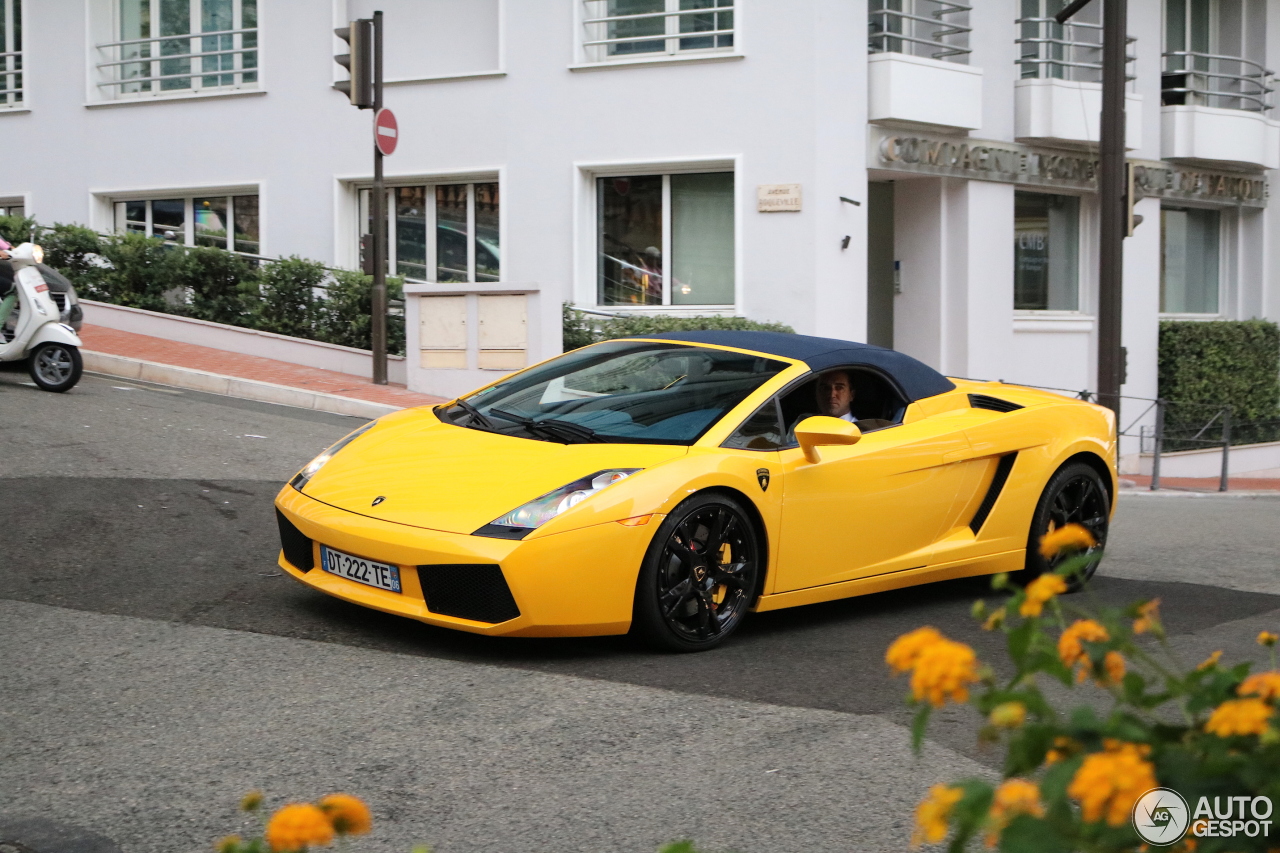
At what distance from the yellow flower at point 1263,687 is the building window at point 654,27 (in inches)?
632

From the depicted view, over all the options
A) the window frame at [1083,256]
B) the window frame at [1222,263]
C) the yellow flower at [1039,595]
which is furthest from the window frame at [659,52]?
the yellow flower at [1039,595]

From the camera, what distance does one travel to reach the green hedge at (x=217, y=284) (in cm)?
1656

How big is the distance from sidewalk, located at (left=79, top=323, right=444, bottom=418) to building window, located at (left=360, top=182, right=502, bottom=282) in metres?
3.28

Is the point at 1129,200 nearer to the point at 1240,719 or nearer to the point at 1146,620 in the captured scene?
the point at 1146,620

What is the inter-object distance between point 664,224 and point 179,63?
28.5ft

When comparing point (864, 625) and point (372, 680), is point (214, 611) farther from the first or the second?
point (864, 625)

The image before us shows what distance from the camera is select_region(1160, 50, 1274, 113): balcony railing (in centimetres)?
2148

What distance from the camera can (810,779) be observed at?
13.1 feet

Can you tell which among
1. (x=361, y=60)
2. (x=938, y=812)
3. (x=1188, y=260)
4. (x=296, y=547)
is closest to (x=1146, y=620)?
(x=938, y=812)

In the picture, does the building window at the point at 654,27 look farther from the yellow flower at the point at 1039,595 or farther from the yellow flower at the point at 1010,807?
the yellow flower at the point at 1010,807

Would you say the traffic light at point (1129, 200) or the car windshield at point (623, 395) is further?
the traffic light at point (1129, 200)

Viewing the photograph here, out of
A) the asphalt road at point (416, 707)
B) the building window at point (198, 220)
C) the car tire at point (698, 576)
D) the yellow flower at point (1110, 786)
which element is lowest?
the asphalt road at point (416, 707)

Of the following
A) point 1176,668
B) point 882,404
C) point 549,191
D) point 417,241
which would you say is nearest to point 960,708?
point 882,404

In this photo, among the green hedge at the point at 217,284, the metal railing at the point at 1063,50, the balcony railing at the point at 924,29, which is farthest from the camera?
the metal railing at the point at 1063,50
